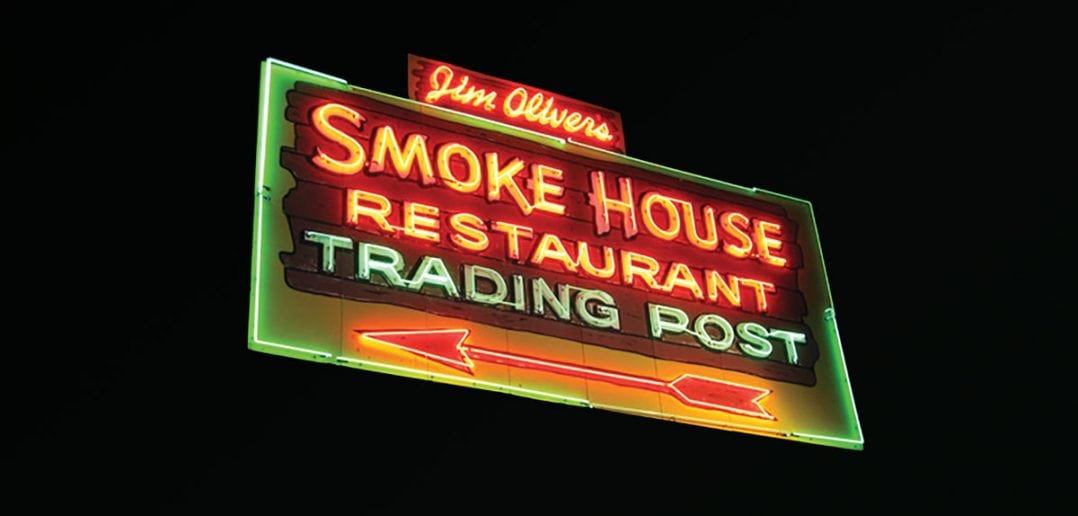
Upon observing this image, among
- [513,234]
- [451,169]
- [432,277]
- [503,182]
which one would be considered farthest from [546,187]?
[432,277]

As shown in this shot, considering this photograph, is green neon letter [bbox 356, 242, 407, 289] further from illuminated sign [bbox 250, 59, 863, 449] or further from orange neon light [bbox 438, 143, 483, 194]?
orange neon light [bbox 438, 143, 483, 194]

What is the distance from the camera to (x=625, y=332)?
11.2 meters

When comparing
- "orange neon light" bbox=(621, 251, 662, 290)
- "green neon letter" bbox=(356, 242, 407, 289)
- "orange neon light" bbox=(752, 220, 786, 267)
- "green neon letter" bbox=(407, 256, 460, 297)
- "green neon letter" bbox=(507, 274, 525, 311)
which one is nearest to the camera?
"green neon letter" bbox=(356, 242, 407, 289)

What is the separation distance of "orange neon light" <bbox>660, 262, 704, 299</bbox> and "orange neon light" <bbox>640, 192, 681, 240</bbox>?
0.33 meters

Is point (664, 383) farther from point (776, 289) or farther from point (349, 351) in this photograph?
point (349, 351)

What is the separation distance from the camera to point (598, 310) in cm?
1122

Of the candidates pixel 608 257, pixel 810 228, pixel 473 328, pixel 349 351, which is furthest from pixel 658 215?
pixel 349 351

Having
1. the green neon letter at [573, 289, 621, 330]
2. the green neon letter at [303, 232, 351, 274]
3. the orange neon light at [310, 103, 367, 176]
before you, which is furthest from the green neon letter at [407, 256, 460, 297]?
the green neon letter at [573, 289, 621, 330]

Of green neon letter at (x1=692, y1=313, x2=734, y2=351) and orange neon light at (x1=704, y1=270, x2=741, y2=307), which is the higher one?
orange neon light at (x1=704, y1=270, x2=741, y2=307)

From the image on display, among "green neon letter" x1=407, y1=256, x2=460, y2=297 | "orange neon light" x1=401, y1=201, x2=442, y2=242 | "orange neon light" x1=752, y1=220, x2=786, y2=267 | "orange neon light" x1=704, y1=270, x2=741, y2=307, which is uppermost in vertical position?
"orange neon light" x1=752, y1=220, x2=786, y2=267

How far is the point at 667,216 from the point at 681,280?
2.38 feet

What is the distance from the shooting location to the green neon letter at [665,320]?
11.4 metres

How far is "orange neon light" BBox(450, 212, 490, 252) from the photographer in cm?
1101

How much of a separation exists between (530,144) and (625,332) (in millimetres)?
1964
